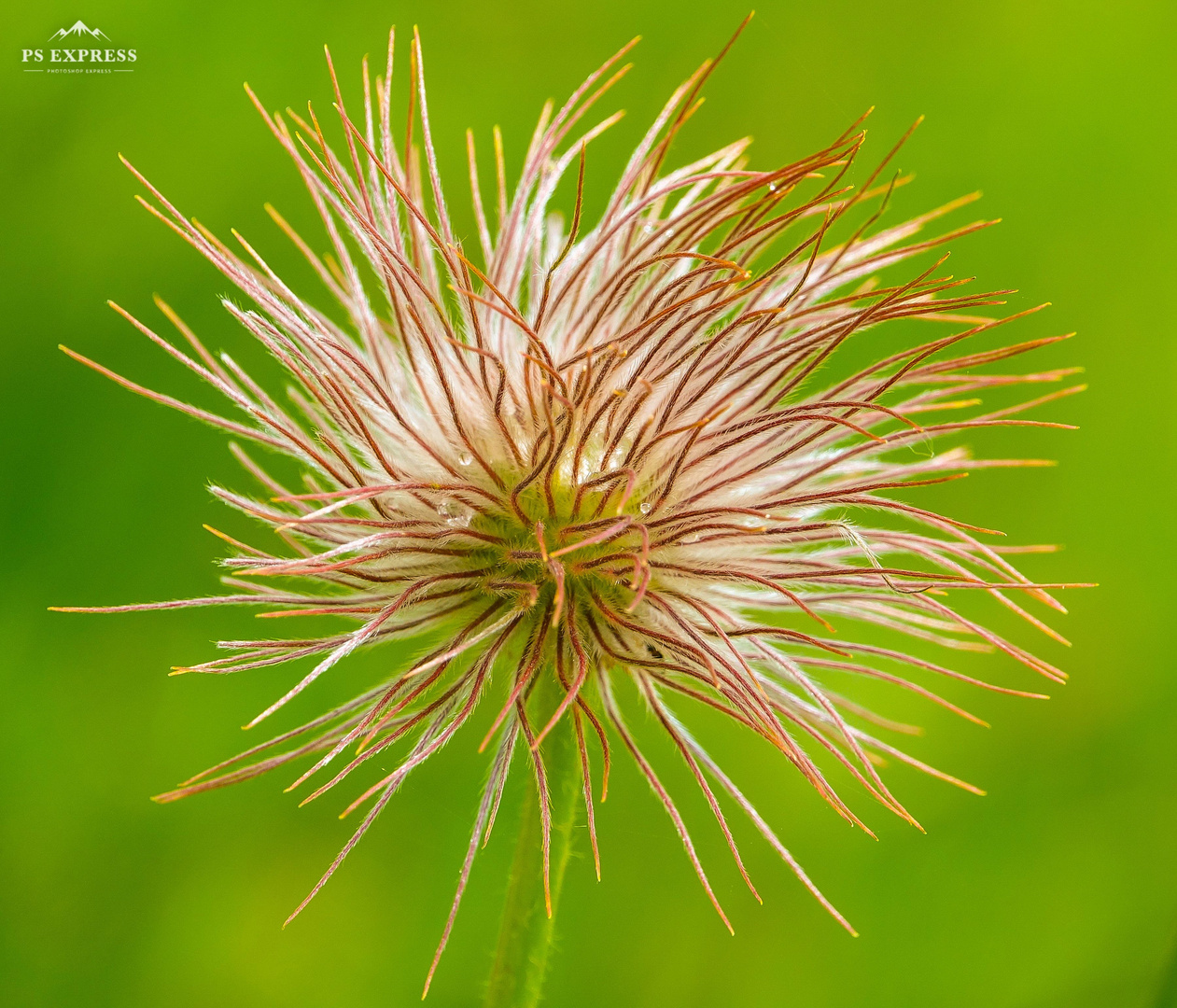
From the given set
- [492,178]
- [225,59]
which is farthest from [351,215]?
[492,178]

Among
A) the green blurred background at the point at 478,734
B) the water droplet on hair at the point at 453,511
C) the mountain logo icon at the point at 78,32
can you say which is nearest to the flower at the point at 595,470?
the water droplet on hair at the point at 453,511

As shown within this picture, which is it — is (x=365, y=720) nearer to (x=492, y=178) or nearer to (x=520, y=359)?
(x=520, y=359)

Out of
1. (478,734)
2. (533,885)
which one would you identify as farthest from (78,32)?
(533,885)

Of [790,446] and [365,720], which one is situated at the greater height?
[790,446]

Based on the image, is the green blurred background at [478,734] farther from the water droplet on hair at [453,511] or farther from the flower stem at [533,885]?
the water droplet on hair at [453,511]

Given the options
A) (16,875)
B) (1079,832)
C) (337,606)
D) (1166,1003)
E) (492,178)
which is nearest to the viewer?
(1166,1003)

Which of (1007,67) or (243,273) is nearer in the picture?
(243,273)

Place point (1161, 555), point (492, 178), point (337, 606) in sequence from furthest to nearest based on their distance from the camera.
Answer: point (492, 178), point (1161, 555), point (337, 606)
